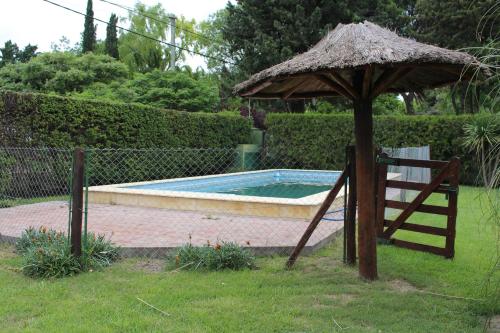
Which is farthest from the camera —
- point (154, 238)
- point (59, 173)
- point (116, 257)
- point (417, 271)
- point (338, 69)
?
point (59, 173)

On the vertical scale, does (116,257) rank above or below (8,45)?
below

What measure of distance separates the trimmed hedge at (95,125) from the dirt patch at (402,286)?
975 cm

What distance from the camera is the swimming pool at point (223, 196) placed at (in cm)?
931

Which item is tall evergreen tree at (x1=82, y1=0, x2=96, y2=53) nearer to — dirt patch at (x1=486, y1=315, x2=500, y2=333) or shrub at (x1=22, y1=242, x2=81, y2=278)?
shrub at (x1=22, y1=242, x2=81, y2=278)

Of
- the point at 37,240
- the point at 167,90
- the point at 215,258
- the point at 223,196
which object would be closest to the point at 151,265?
the point at 215,258

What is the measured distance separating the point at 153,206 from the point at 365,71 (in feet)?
22.5

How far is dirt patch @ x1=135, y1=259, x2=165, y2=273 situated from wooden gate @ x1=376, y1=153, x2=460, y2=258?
3.25 metres

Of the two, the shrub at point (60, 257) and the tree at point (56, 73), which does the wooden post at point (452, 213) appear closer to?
the shrub at point (60, 257)

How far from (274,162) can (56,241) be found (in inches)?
612

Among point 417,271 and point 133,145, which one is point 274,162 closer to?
point 133,145

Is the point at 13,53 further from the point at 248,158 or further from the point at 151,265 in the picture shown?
the point at 151,265

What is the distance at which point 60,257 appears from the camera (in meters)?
5.39

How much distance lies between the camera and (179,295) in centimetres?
467

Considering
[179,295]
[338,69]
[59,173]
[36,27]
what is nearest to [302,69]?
[338,69]
